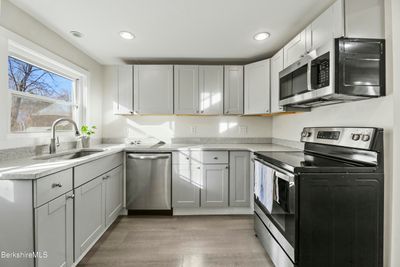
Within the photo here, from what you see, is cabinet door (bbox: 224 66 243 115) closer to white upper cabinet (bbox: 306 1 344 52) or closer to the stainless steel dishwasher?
the stainless steel dishwasher

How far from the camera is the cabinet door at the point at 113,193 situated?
2254 mm

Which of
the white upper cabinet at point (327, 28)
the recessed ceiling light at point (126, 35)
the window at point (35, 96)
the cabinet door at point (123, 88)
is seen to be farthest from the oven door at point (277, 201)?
the window at point (35, 96)

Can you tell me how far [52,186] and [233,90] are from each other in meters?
2.45

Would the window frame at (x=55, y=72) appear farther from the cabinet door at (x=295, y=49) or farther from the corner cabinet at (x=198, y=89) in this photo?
the cabinet door at (x=295, y=49)

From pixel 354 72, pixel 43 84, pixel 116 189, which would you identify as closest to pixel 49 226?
pixel 116 189

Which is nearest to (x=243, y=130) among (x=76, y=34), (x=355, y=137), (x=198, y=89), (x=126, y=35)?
(x=198, y=89)

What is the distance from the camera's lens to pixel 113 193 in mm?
2410

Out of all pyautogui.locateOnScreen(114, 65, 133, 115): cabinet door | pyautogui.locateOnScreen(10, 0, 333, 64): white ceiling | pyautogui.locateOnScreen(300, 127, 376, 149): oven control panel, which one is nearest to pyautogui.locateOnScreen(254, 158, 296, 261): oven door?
pyautogui.locateOnScreen(300, 127, 376, 149): oven control panel

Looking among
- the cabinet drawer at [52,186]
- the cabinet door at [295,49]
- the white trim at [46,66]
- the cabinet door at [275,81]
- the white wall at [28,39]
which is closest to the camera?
the cabinet drawer at [52,186]

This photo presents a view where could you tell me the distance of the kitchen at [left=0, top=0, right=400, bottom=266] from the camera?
133 centimetres

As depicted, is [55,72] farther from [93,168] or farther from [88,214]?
[88,214]

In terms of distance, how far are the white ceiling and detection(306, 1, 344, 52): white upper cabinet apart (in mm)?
195

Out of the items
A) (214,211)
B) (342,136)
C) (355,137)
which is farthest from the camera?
(214,211)

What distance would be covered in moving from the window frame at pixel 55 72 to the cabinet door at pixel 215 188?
74.9 inches
